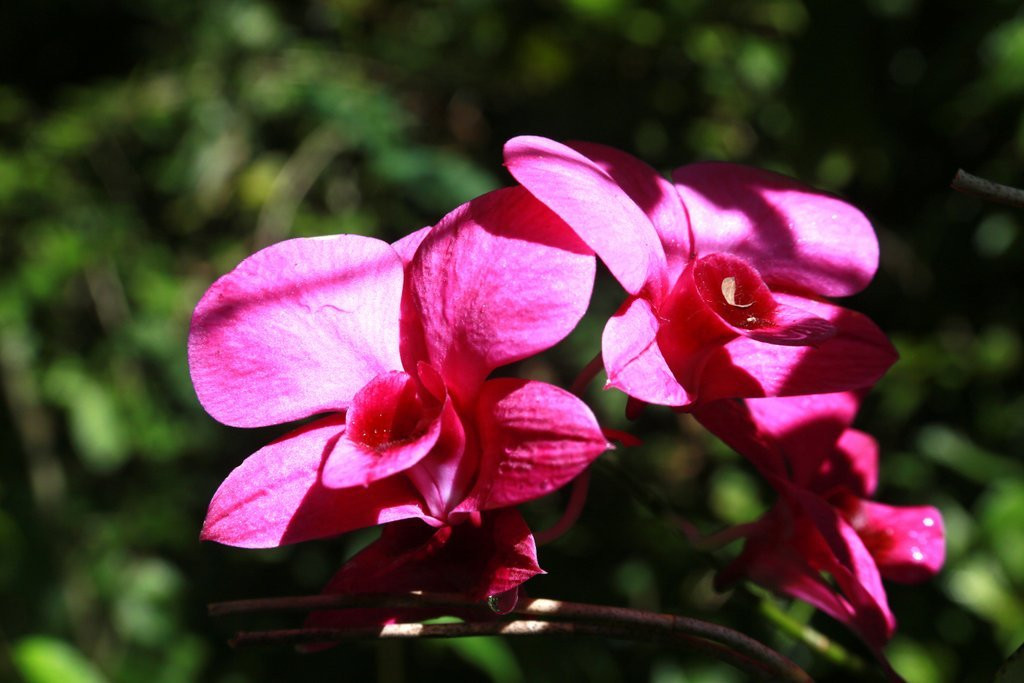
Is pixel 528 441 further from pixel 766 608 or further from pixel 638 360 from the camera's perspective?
pixel 766 608

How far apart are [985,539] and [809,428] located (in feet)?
2.12

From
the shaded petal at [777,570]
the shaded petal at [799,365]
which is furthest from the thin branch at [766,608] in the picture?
the shaded petal at [799,365]

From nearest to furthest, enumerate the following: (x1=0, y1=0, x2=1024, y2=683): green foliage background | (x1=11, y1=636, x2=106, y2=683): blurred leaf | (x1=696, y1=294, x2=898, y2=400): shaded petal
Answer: (x1=696, y1=294, x2=898, y2=400): shaded petal, (x1=11, y1=636, x2=106, y2=683): blurred leaf, (x1=0, y1=0, x2=1024, y2=683): green foliage background

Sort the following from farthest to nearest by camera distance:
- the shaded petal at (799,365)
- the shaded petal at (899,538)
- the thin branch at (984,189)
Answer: the shaded petal at (899,538)
the shaded petal at (799,365)
the thin branch at (984,189)

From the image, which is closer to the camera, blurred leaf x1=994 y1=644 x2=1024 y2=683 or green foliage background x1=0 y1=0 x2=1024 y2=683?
blurred leaf x1=994 y1=644 x2=1024 y2=683

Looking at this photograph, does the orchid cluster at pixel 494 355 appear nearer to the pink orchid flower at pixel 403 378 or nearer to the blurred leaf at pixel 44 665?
the pink orchid flower at pixel 403 378

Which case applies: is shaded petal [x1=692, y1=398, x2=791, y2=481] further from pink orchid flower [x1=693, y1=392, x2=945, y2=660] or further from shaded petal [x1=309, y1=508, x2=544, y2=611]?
shaded petal [x1=309, y1=508, x2=544, y2=611]

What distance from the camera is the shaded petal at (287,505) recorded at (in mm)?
476

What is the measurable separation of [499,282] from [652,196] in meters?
0.14

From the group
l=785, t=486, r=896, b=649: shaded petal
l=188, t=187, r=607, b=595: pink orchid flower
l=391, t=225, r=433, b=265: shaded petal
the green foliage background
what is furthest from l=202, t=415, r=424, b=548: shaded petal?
the green foliage background

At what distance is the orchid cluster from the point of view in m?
0.47

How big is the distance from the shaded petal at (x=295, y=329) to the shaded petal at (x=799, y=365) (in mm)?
187

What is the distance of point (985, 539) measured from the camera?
112 centimetres

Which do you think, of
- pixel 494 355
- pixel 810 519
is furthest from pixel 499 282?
pixel 810 519
